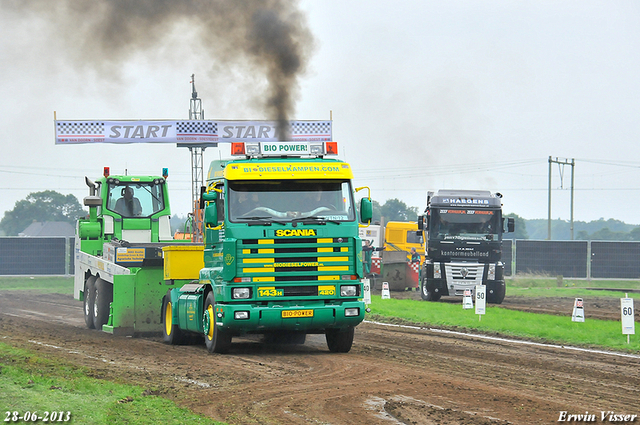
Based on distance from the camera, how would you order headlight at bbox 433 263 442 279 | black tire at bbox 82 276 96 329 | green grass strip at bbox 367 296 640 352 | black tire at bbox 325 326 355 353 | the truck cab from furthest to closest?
headlight at bbox 433 263 442 279, black tire at bbox 82 276 96 329, green grass strip at bbox 367 296 640 352, the truck cab, black tire at bbox 325 326 355 353

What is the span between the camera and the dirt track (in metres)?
9.58

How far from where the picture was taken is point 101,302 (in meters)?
19.6

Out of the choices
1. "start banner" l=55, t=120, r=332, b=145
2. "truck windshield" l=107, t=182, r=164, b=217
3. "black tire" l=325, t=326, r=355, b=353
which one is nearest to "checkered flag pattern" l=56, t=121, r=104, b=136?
"start banner" l=55, t=120, r=332, b=145

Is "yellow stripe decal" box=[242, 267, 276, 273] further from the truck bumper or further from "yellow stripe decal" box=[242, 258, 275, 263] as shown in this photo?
the truck bumper

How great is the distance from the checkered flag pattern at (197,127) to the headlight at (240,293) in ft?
76.0

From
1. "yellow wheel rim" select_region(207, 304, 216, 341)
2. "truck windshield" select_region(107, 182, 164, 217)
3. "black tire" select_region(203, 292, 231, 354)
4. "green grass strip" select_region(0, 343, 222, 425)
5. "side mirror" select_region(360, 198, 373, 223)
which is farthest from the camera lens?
"truck windshield" select_region(107, 182, 164, 217)

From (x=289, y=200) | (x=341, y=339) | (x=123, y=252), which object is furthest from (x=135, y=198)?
(x=289, y=200)

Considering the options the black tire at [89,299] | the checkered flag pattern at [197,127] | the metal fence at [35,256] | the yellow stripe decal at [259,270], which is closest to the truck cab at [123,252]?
the black tire at [89,299]

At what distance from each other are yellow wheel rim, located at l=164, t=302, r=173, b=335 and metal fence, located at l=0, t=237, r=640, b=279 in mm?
26297

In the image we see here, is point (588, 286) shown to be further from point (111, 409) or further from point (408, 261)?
point (111, 409)

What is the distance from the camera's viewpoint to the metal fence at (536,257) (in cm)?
4197

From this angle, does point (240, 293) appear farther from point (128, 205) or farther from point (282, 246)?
point (128, 205)

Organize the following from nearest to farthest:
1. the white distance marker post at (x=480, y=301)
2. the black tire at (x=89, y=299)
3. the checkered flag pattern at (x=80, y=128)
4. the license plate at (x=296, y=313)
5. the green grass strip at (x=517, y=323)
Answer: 1. the license plate at (x=296, y=313)
2. the green grass strip at (x=517, y=323)
3. the black tire at (x=89, y=299)
4. the white distance marker post at (x=480, y=301)
5. the checkered flag pattern at (x=80, y=128)

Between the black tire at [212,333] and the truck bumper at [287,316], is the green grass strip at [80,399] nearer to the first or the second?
the truck bumper at [287,316]
